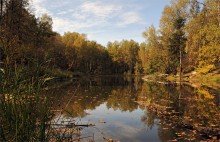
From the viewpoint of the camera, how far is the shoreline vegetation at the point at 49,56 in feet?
11.3

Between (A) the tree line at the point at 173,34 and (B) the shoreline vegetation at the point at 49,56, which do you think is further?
(A) the tree line at the point at 173,34

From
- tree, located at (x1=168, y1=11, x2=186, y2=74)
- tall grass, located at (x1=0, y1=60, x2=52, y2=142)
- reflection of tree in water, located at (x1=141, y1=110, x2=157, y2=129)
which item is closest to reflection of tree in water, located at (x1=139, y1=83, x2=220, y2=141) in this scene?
reflection of tree in water, located at (x1=141, y1=110, x2=157, y2=129)

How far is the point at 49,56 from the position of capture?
161 inches

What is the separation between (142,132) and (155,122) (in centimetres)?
151

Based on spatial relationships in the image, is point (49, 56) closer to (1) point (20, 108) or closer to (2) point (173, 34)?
(1) point (20, 108)

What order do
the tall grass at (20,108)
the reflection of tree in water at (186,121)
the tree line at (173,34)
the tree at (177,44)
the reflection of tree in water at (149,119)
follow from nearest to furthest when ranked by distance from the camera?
the tall grass at (20,108) → the reflection of tree in water at (186,121) → the reflection of tree in water at (149,119) → the tree line at (173,34) → the tree at (177,44)

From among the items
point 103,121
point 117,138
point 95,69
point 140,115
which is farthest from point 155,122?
point 95,69

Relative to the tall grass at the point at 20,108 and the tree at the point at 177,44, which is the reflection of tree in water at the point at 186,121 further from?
the tree at the point at 177,44

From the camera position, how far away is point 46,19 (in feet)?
167

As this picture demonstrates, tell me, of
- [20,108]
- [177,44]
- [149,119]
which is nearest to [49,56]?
[20,108]

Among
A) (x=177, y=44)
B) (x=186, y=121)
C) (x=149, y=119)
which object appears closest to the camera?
(x=186, y=121)

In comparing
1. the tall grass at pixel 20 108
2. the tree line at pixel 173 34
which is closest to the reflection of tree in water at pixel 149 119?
the tall grass at pixel 20 108

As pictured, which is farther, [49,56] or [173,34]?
[173,34]

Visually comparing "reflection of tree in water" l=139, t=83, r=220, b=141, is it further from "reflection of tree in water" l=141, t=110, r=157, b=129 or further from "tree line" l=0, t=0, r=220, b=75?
"tree line" l=0, t=0, r=220, b=75
